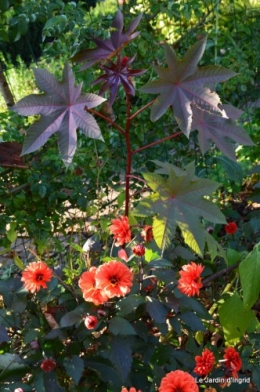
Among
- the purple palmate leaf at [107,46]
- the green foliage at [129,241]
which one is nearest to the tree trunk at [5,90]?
the green foliage at [129,241]

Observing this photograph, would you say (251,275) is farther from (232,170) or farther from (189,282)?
(232,170)

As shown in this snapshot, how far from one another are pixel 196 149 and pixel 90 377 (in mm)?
1679

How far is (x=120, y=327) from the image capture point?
1224mm

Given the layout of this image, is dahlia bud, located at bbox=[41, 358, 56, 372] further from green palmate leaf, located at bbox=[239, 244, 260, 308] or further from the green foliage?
green palmate leaf, located at bbox=[239, 244, 260, 308]

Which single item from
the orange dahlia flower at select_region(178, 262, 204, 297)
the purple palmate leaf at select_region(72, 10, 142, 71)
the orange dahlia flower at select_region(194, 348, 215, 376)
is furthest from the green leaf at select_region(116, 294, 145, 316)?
the purple palmate leaf at select_region(72, 10, 142, 71)

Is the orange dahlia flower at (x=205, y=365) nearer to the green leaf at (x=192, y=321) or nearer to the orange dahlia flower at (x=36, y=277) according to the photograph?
the green leaf at (x=192, y=321)

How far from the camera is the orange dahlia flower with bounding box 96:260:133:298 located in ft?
3.87

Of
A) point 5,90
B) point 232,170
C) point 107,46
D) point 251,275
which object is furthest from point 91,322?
point 232,170

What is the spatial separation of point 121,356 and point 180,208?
1.30 feet

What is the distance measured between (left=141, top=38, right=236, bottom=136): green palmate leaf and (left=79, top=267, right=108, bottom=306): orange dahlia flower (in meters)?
0.45

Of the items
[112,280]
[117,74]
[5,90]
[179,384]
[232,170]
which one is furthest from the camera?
[232,170]

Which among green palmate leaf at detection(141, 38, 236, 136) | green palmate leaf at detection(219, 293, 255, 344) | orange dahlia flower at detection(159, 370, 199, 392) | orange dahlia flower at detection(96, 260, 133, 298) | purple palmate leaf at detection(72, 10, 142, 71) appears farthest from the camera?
green palmate leaf at detection(219, 293, 255, 344)

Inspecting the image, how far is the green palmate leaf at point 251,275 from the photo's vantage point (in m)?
1.46

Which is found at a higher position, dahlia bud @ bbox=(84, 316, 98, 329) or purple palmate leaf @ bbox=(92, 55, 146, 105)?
purple palmate leaf @ bbox=(92, 55, 146, 105)
